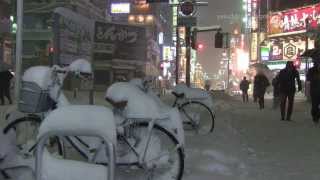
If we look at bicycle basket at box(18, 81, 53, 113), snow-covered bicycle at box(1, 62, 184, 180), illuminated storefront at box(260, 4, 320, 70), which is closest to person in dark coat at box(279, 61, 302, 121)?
snow-covered bicycle at box(1, 62, 184, 180)

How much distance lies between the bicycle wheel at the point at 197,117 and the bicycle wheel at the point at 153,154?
18.6 feet

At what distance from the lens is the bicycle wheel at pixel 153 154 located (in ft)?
22.9

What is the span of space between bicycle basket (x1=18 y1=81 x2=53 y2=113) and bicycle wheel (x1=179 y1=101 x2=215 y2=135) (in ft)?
→ 19.3

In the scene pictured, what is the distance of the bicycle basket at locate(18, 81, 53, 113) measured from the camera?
711 cm

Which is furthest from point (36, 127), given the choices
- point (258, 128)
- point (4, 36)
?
point (4, 36)

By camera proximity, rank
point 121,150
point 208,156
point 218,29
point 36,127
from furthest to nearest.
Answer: point 218,29 < point 208,156 < point 36,127 < point 121,150

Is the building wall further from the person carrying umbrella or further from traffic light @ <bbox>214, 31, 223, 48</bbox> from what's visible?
the person carrying umbrella

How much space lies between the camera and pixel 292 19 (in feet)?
283

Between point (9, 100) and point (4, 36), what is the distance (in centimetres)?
3028

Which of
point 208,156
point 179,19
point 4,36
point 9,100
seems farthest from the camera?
point 4,36

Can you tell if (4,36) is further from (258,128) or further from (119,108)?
(119,108)

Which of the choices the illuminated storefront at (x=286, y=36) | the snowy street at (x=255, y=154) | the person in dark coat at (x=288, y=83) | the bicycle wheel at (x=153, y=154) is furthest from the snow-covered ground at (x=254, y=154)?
the illuminated storefront at (x=286, y=36)

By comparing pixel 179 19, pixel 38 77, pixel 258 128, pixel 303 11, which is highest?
pixel 303 11

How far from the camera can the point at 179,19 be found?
21.7 metres
